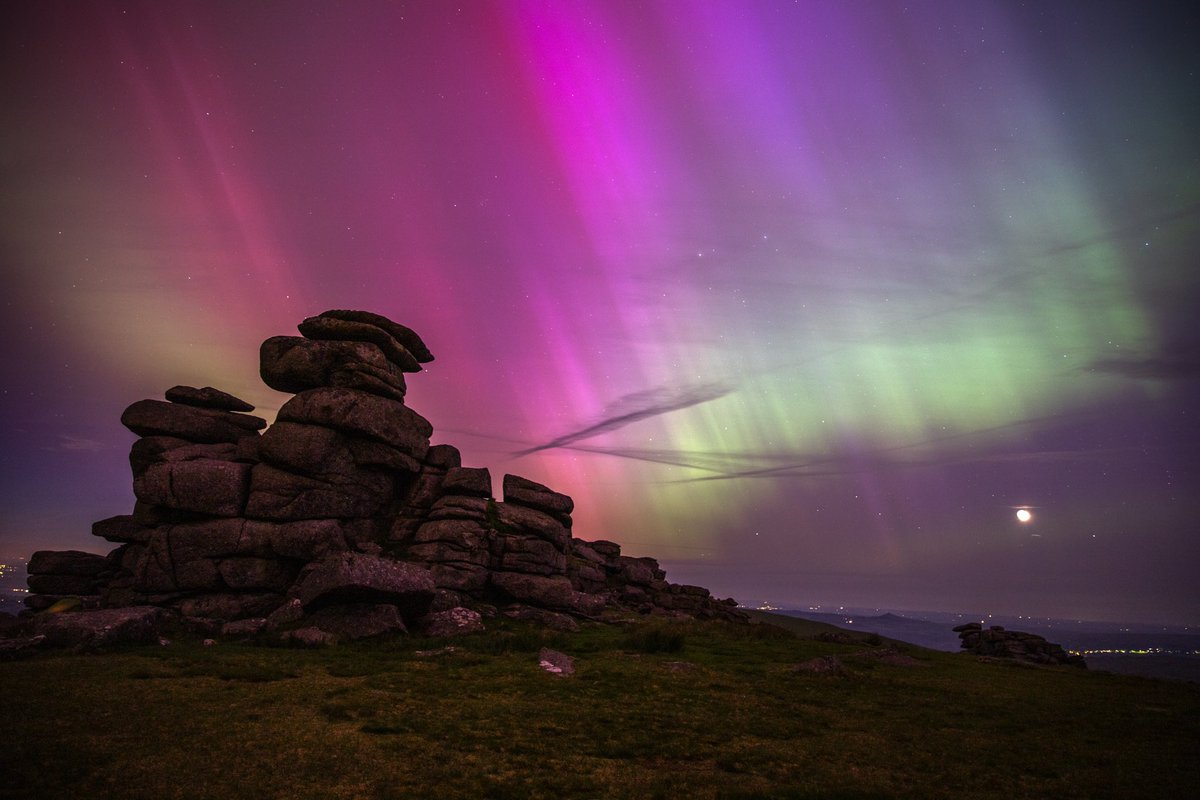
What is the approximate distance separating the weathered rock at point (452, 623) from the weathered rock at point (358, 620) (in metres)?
1.19

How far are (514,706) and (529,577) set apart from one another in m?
21.5

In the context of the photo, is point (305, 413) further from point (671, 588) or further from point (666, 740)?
point (671, 588)

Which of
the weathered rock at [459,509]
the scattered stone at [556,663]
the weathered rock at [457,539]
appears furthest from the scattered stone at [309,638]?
the weathered rock at [459,509]

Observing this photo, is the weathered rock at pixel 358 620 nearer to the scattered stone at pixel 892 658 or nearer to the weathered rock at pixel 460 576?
the weathered rock at pixel 460 576

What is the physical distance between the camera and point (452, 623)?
1002 inches

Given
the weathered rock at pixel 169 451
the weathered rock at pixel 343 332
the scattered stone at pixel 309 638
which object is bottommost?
the scattered stone at pixel 309 638

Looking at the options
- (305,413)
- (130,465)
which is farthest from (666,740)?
(130,465)

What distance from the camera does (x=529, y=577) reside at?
114 ft

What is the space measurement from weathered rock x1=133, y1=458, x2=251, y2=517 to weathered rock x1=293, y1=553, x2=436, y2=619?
963 centimetres

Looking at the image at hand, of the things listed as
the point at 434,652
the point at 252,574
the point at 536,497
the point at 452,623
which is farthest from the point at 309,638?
the point at 536,497

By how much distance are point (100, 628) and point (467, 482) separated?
20.8 meters

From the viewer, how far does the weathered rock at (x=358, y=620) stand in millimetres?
22672

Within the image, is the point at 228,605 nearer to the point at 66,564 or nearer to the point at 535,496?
the point at 66,564

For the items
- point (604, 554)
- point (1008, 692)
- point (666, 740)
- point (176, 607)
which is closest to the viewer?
point (666, 740)
